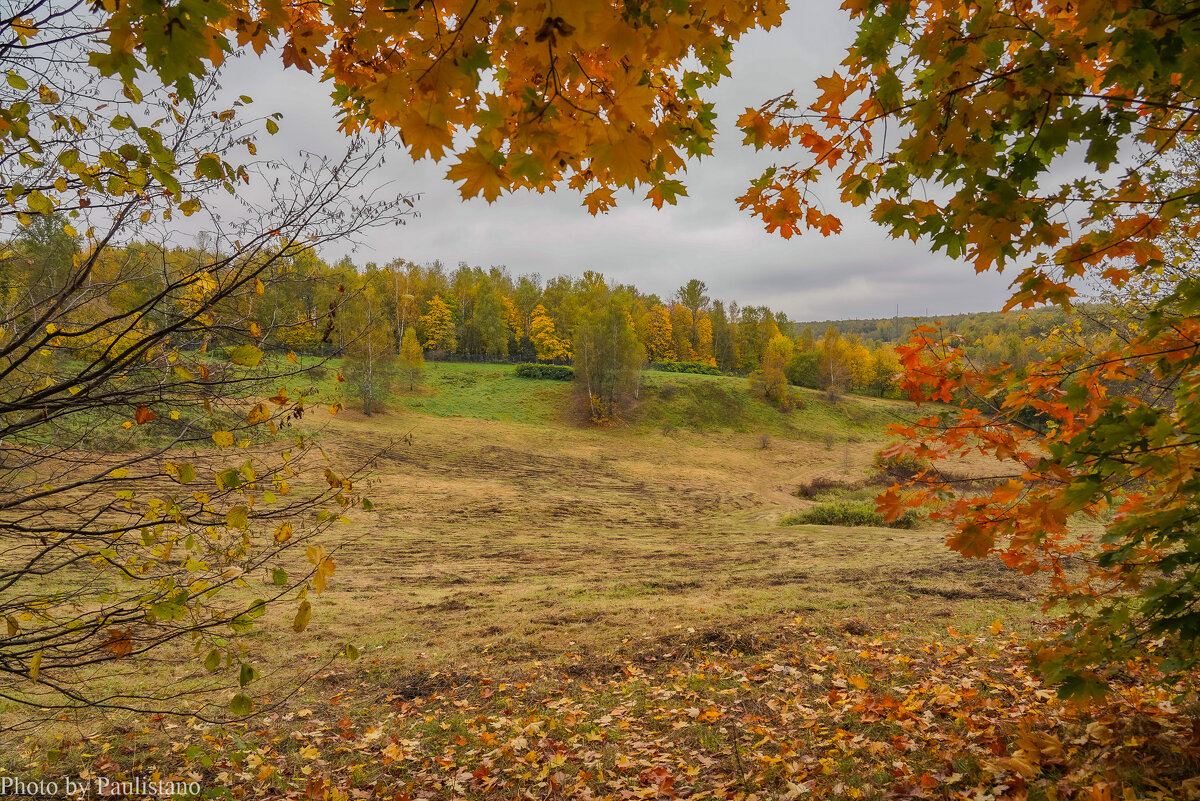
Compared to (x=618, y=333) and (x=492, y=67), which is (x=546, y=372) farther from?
(x=492, y=67)

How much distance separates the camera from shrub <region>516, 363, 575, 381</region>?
44.1 meters

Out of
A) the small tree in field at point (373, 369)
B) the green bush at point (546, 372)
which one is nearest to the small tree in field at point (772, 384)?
the green bush at point (546, 372)

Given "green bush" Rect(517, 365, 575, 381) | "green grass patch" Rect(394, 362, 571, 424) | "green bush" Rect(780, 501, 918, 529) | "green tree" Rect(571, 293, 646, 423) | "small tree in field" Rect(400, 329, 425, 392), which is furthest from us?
"green bush" Rect(517, 365, 575, 381)

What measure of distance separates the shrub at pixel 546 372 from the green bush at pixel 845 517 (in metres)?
30.4

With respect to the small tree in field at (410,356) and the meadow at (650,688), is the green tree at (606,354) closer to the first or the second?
the small tree in field at (410,356)

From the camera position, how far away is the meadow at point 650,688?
9.20 ft

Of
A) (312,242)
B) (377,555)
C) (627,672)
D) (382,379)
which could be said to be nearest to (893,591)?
(627,672)

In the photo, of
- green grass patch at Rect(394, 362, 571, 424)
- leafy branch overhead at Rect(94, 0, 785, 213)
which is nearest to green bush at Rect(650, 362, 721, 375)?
green grass patch at Rect(394, 362, 571, 424)

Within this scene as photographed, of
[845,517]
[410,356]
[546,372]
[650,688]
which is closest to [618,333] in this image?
[546,372]

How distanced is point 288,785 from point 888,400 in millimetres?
57357

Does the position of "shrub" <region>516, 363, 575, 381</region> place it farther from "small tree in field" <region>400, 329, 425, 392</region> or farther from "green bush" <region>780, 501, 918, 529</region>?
"green bush" <region>780, 501, 918, 529</region>

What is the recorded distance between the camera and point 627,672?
4898 millimetres

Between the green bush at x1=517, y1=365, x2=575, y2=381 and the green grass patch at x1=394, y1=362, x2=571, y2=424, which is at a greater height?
the green bush at x1=517, y1=365, x2=575, y2=381

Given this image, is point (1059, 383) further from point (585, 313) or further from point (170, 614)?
point (585, 313)
